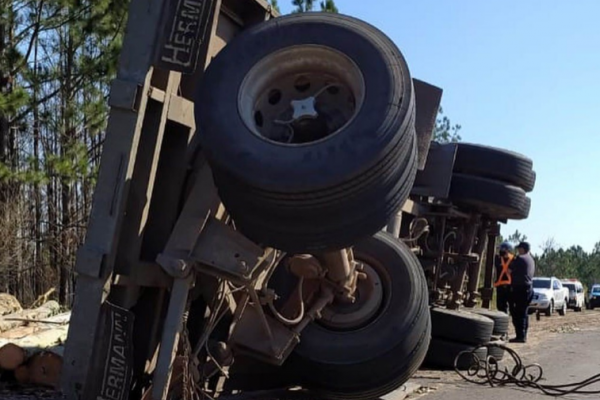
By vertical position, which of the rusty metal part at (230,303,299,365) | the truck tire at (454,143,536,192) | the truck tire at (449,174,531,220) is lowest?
the rusty metal part at (230,303,299,365)

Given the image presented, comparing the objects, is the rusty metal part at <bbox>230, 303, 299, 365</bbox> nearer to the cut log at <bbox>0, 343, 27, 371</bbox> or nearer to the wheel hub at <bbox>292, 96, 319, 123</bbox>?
the wheel hub at <bbox>292, 96, 319, 123</bbox>

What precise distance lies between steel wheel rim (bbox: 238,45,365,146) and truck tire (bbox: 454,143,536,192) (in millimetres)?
5989

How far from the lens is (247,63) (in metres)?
4.04

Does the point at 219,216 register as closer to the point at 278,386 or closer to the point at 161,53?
the point at 161,53

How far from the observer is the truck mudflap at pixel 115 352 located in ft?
13.1

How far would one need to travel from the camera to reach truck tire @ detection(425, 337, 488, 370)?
9039 millimetres

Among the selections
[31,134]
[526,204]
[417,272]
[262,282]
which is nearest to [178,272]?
[262,282]

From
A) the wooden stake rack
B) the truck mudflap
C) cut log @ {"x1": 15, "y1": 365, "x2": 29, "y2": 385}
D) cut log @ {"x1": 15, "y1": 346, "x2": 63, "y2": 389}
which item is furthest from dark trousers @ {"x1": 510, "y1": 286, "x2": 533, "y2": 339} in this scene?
the truck mudflap

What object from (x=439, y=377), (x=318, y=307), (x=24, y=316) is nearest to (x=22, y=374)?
(x=318, y=307)

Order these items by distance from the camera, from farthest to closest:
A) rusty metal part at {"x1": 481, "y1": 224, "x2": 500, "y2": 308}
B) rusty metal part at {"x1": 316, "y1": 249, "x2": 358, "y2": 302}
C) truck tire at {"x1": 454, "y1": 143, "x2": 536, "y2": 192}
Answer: rusty metal part at {"x1": 481, "y1": 224, "x2": 500, "y2": 308} < truck tire at {"x1": 454, "y1": 143, "x2": 536, "y2": 192} < rusty metal part at {"x1": 316, "y1": 249, "x2": 358, "y2": 302}

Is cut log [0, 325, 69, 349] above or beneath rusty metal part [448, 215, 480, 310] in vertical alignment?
beneath

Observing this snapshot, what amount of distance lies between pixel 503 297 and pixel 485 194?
5102 mm

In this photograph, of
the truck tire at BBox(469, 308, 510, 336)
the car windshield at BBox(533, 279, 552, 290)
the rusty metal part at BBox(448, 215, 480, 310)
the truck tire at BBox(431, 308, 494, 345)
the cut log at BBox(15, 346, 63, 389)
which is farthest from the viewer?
the car windshield at BBox(533, 279, 552, 290)

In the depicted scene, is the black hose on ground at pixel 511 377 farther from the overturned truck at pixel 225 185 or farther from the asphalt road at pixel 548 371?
the overturned truck at pixel 225 185
